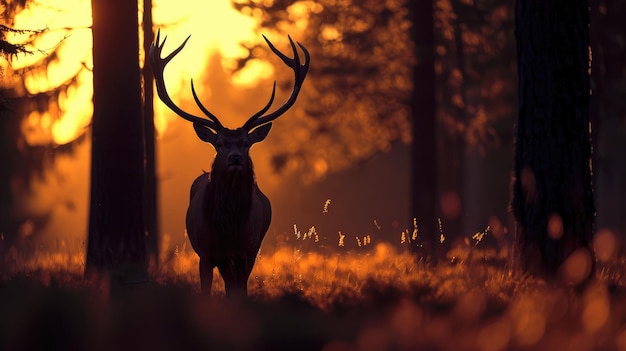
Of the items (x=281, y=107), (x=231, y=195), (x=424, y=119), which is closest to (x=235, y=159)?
(x=231, y=195)

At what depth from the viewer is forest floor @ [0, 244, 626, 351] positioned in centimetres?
707

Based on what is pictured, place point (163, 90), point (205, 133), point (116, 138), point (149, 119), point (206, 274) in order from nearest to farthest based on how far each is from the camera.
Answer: point (206, 274) < point (205, 133) < point (163, 90) < point (116, 138) < point (149, 119)

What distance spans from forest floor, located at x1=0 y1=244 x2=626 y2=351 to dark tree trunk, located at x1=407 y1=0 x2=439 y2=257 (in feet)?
24.2

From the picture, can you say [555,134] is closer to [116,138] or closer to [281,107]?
[281,107]

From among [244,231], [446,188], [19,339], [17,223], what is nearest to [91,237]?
[244,231]

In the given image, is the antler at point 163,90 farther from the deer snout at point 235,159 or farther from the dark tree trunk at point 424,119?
the dark tree trunk at point 424,119

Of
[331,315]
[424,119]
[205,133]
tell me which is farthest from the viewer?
[424,119]

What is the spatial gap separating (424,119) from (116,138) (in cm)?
738

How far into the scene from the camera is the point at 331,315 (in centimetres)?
830

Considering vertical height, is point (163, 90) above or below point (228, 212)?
above

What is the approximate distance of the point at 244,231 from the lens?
35.9ft

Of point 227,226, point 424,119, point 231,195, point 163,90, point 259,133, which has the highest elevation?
point 163,90

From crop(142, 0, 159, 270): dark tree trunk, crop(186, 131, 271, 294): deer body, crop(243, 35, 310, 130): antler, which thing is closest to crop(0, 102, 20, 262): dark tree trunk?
crop(142, 0, 159, 270): dark tree trunk

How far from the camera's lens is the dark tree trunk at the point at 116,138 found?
1245 cm
